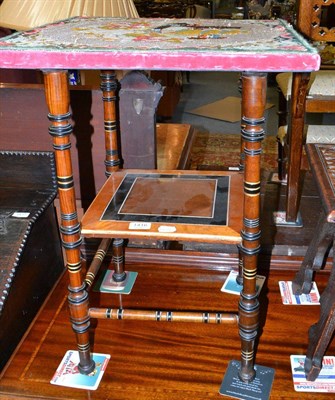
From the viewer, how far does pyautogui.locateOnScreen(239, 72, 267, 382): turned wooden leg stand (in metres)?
0.83

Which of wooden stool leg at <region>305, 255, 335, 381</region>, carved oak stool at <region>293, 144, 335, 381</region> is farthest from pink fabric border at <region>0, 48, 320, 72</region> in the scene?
wooden stool leg at <region>305, 255, 335, 381</region>

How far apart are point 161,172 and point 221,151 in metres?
2.13

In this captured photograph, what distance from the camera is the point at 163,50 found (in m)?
0.79

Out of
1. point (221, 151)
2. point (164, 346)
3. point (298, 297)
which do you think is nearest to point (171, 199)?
point (164, 346)

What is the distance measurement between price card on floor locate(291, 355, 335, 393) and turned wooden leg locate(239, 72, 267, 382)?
103mm

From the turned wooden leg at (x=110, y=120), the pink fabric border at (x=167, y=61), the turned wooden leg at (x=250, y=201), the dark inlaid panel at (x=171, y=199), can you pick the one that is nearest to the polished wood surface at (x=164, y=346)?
the turned wooden leg at (x=250, y=201)

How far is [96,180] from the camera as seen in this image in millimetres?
1631

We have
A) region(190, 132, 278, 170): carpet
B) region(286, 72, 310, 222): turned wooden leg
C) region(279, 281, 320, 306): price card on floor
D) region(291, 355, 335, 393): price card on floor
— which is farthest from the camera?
region(190, 132, 278, 170): carpet

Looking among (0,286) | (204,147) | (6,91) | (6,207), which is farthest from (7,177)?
(204,147)

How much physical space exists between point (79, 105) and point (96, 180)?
257mm

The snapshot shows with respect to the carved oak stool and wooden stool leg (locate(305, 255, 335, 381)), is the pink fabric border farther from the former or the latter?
wooden stool leg (locate(305, 255, 335, 381))

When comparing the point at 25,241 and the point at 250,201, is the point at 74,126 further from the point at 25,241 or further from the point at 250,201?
the point at 250,201

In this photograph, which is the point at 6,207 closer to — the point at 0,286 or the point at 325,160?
the point at 0,286

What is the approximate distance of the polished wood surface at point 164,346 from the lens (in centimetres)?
107
